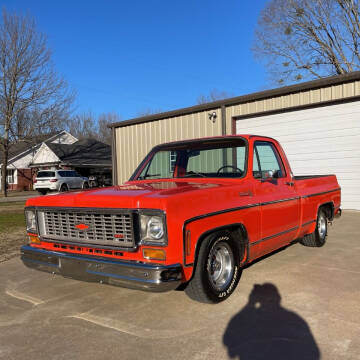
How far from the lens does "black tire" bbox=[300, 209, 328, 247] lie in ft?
18.9

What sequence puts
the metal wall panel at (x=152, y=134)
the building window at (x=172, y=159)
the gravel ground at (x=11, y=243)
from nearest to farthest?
the building window at (x=172, y=159), the gravel ground at (x=11, y=243), the metal wall panel at (x=152, y=134)

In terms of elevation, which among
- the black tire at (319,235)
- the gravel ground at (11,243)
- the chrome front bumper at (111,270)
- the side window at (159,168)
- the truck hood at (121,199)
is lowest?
the gravel ground at (11,243)

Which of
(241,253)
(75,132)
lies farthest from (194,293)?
(75,132)

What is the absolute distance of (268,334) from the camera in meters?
2.89

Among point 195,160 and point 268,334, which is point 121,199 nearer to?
point 268,334

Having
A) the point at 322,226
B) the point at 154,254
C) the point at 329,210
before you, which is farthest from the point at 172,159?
the point at 329,210

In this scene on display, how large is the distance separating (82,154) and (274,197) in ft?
109

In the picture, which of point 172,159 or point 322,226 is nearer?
point 172,159

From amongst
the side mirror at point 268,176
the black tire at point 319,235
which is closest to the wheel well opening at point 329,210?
the black tire at point 319,235

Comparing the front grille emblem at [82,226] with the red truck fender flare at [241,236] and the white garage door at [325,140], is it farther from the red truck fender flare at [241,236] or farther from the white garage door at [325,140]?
the white garage door at [325,140]

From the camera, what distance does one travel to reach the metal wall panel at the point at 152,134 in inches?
497

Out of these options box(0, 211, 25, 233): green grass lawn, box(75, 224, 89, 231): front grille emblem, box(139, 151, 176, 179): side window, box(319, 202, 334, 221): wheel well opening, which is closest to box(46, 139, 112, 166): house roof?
box(0, 211, 25, 233): green grass lawn

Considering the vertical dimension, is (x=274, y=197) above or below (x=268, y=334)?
above

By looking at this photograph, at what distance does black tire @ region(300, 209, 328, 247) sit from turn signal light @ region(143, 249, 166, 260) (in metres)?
3.63
